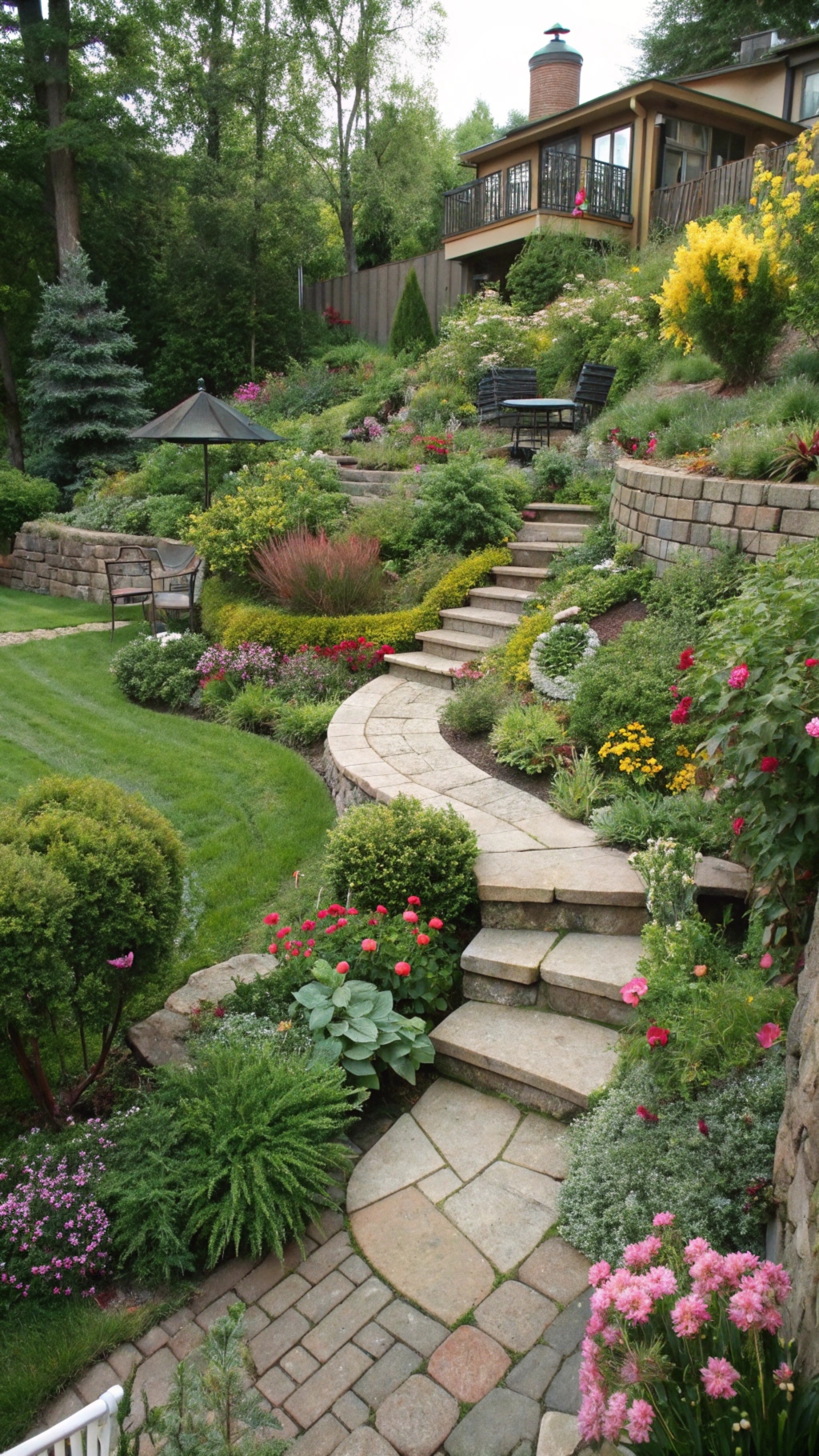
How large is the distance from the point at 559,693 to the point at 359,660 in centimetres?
223

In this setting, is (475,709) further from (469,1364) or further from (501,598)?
(469,1364)

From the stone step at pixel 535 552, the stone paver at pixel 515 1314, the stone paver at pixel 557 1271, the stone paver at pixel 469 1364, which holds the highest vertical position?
the stone step at pixel 535 552

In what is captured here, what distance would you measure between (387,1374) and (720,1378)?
3.27 feet

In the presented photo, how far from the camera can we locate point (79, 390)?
14219 millimetres

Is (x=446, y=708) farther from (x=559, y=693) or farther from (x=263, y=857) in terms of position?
(x=263, y=857)

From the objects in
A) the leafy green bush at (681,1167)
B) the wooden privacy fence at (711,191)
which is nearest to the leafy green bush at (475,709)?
the leafy green bush at (681,1167)

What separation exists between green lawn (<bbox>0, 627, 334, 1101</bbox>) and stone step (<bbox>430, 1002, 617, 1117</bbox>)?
43.5 inches

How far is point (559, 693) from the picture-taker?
5375 millimetres

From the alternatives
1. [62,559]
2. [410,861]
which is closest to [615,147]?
[62,559]

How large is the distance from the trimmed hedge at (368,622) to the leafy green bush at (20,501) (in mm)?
6297

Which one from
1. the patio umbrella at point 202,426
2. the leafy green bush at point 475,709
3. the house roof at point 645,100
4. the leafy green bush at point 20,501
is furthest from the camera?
the house roof at point 645,100

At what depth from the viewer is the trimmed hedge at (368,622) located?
737 cm

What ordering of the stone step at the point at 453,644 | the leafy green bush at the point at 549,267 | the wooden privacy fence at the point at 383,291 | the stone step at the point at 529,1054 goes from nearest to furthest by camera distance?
the stone step at the point at 529,1054 → the stone step at the point at 453,644 → the leafy green bush at the point at 549,267 → the wooden privacy fence at the point at 383,291

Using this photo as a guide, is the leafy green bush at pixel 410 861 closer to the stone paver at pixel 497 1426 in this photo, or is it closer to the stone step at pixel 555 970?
the stone step at pixel 555 970
